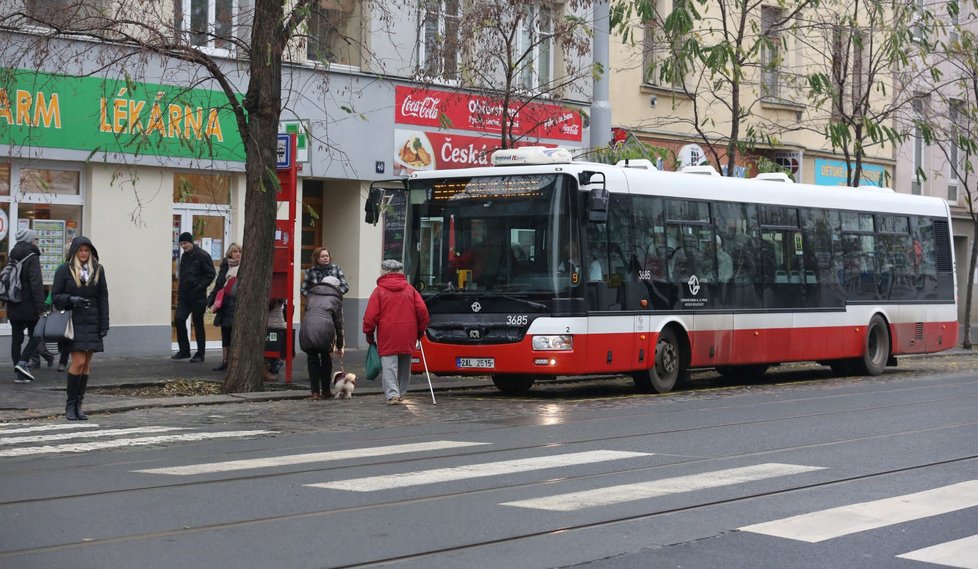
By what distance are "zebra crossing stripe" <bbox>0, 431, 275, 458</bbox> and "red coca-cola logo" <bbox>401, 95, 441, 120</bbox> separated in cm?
1391

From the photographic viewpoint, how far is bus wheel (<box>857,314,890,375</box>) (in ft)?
77.4

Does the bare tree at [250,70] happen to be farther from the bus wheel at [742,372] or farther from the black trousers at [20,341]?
the bus wheel at [742,372]

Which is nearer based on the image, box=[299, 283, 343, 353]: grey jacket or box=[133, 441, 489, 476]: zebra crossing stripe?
box=[133, 441, 489, 476]: zebra crossing stripe

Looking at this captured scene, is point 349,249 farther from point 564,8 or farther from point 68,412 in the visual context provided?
point 68,412

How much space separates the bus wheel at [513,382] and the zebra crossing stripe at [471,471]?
23.6ft

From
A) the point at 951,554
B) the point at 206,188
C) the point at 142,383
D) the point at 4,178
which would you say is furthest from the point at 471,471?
the point at 206,188

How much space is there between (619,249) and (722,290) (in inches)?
95.7

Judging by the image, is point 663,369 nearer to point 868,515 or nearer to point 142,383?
point 142,383

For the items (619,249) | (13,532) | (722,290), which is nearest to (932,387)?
(722,290)

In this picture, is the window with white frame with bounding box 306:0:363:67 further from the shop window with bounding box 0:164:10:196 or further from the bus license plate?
the bus license plate

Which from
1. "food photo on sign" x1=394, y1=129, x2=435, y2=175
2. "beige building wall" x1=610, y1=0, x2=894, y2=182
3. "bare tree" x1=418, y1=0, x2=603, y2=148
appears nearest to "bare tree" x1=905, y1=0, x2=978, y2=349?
"beige building wall" x1=610, y1=0, x2=894, y2=182

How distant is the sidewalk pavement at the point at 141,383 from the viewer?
15781 mm

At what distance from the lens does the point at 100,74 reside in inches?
862

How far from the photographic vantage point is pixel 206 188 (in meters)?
24.0
